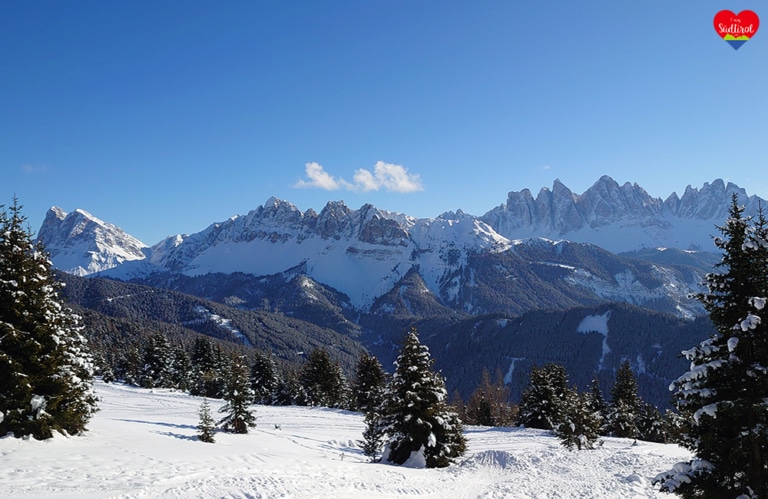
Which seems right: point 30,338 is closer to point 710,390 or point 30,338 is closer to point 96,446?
point 96,446

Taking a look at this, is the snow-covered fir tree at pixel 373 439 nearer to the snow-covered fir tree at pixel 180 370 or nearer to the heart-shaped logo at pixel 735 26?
the heart-shaped logo at pixel 735 26

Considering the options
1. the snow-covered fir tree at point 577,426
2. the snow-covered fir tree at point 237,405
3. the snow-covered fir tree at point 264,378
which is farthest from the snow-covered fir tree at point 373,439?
the snow-covered fir tree at point 264,378

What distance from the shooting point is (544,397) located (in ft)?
160

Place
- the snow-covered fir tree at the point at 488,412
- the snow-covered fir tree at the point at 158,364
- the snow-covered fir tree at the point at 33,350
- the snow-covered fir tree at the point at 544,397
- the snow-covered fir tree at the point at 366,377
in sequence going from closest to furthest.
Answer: the snow-covered fir tree at the point at 33,350 < the snow-covered fir tree at the point at 544,397 < the snow-covered fir tree at the point at 366,377 < the snow-covered fir tree at the point at 488,412 < the snow-covered fir tree at the point at 158,364

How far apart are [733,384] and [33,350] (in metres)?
23.2

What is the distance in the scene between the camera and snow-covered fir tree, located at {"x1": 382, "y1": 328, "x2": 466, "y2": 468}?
24.3 metres

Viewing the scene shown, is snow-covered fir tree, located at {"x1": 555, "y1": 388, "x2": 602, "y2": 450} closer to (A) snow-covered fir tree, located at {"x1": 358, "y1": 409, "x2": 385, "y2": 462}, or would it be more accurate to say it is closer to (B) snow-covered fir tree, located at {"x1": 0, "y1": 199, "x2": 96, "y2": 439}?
(A) snow-covered fir tree, located at {"x1": 358, "y1": 409, "x2": 385, "y2": 462}

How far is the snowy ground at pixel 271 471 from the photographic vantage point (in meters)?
13.9

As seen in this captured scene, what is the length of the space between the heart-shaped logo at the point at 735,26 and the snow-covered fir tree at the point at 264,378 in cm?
6386

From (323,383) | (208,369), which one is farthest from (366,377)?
(208,369)

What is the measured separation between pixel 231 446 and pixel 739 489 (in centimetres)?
2187

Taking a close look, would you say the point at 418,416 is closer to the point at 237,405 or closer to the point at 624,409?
the point at 237,405

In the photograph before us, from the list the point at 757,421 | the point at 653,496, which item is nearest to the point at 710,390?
the point at 757,421

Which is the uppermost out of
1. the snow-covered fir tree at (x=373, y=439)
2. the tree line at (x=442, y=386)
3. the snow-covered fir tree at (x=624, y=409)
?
the tree line at (x=442, y=386)
